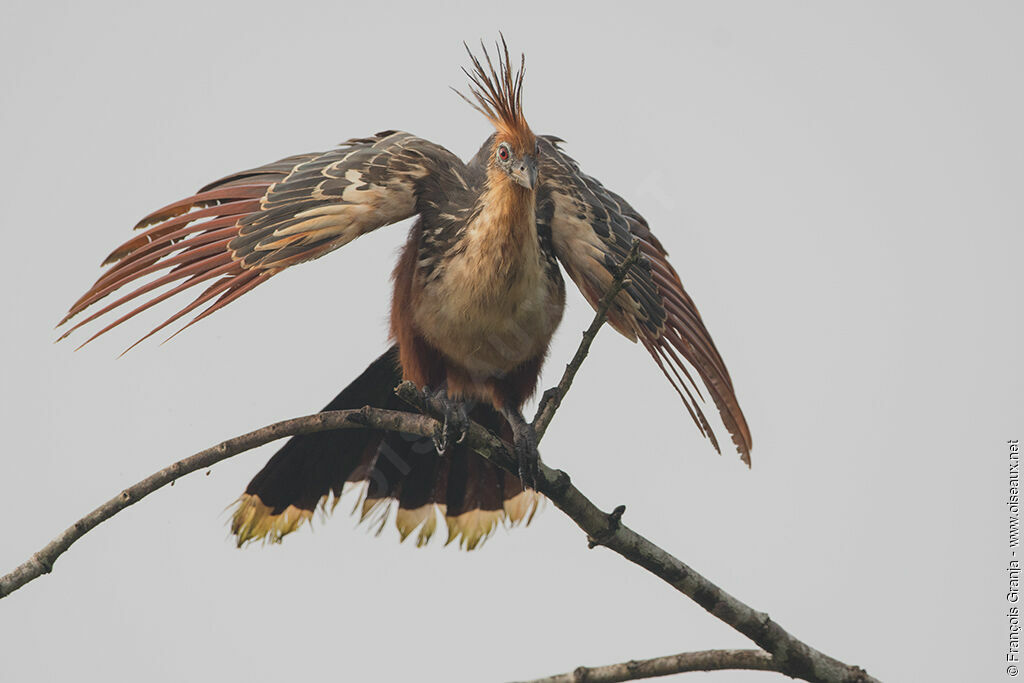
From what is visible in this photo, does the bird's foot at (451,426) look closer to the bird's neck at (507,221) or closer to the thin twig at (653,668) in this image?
the bird's neck at (507,221)

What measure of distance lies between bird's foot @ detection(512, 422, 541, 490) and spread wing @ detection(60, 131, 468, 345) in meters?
0.99

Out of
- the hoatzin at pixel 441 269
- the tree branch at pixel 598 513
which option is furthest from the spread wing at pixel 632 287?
the tree branch at pixel 598 513

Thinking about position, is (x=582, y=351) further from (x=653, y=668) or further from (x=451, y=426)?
(x=653, y=668)

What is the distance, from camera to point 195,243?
375 cm

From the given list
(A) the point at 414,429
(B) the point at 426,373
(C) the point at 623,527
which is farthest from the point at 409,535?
(C) the point at 623,527

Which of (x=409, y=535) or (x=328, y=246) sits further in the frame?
(x=409, y=535)

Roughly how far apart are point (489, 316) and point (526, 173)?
0.58 meters

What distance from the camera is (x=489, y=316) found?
4.05 metres

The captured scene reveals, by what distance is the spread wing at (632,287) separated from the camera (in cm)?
402

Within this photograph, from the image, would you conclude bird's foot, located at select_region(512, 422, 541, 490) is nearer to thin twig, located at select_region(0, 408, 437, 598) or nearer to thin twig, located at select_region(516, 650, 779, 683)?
thin twig, located at select_region(0, 408, 437, 598)

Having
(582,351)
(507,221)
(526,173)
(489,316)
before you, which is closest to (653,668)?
(582,351)

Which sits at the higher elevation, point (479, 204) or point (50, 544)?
point (479, 204)

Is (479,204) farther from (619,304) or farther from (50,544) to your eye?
(50,544)

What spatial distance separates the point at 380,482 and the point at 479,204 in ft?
4.95
